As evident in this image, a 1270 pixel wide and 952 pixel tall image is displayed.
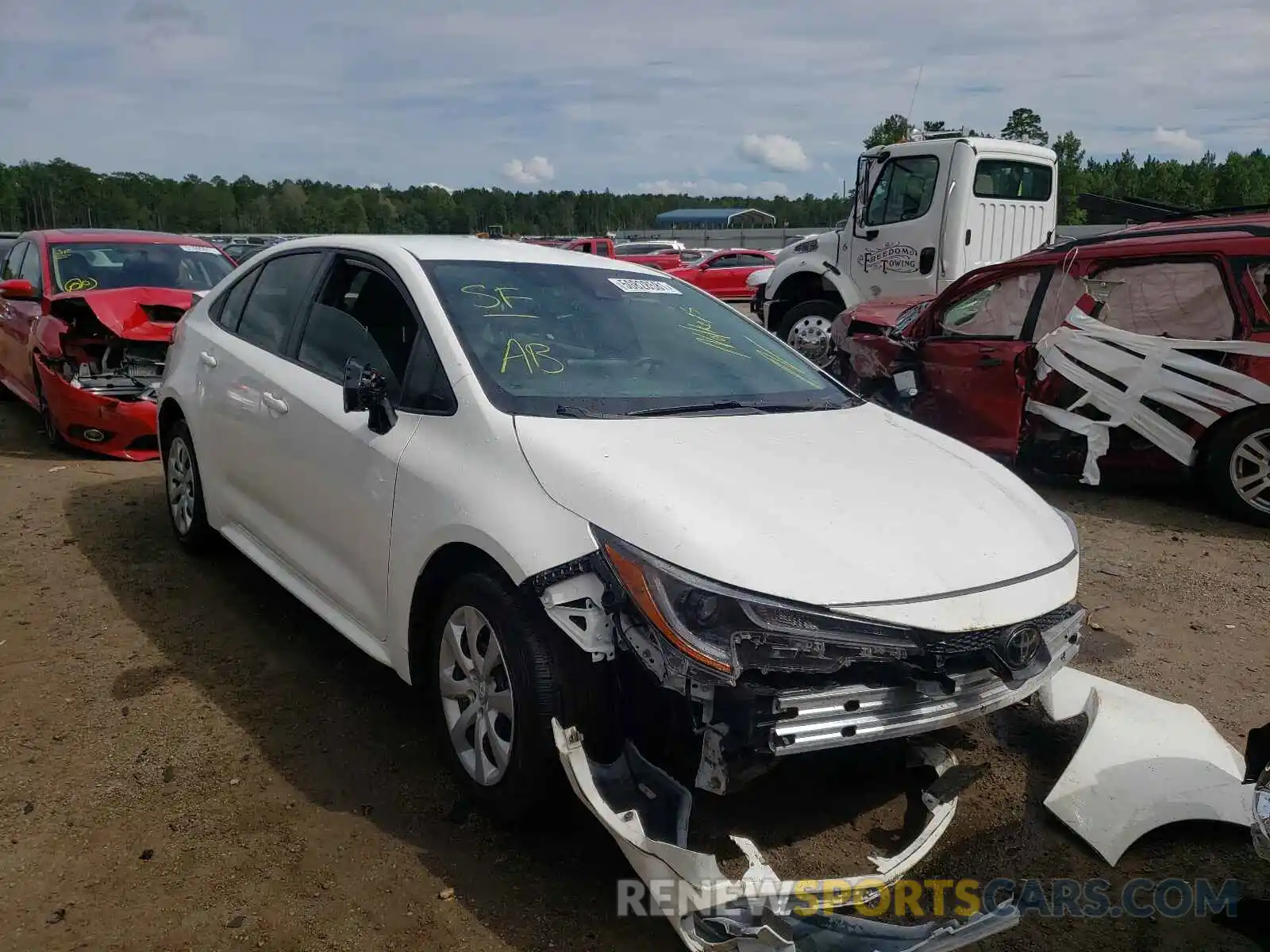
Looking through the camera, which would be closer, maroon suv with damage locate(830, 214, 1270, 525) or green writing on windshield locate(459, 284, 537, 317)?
green writing on windshield locate(459, 284, 537, 317)

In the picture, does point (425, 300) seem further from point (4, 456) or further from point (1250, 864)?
point (4, 456)

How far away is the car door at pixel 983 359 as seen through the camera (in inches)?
265

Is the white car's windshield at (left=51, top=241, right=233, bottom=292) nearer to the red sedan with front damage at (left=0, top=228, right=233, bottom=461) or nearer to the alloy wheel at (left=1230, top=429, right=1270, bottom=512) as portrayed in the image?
the red sedan with front damage at (left=0, top=228, right=233, bottom=461)

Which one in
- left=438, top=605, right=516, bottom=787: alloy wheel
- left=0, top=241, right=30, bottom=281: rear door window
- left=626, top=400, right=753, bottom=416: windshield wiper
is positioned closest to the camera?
left=438, top=605, right=516, bottom=787: alloy wheel

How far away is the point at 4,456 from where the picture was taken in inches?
301

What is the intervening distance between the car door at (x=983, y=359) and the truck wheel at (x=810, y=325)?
3632 millimetres

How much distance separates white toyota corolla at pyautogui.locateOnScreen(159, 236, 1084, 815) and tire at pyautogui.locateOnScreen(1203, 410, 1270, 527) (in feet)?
11.0

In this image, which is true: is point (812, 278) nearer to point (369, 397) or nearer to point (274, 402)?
Result: point (274, 402)

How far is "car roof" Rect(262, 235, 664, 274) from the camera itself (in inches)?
153

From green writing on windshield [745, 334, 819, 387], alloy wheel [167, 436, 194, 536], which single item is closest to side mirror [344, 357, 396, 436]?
green writing on windshield [745, 334, 819, 387]

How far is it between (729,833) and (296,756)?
4.92 ft

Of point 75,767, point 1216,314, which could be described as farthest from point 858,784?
point 1216,314

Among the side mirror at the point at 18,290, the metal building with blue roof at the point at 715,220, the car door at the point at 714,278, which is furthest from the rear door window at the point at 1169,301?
the metal building with blue roof at the point at 715,220

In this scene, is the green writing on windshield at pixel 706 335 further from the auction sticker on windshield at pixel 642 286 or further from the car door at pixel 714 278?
the car door at pixel 714 278
